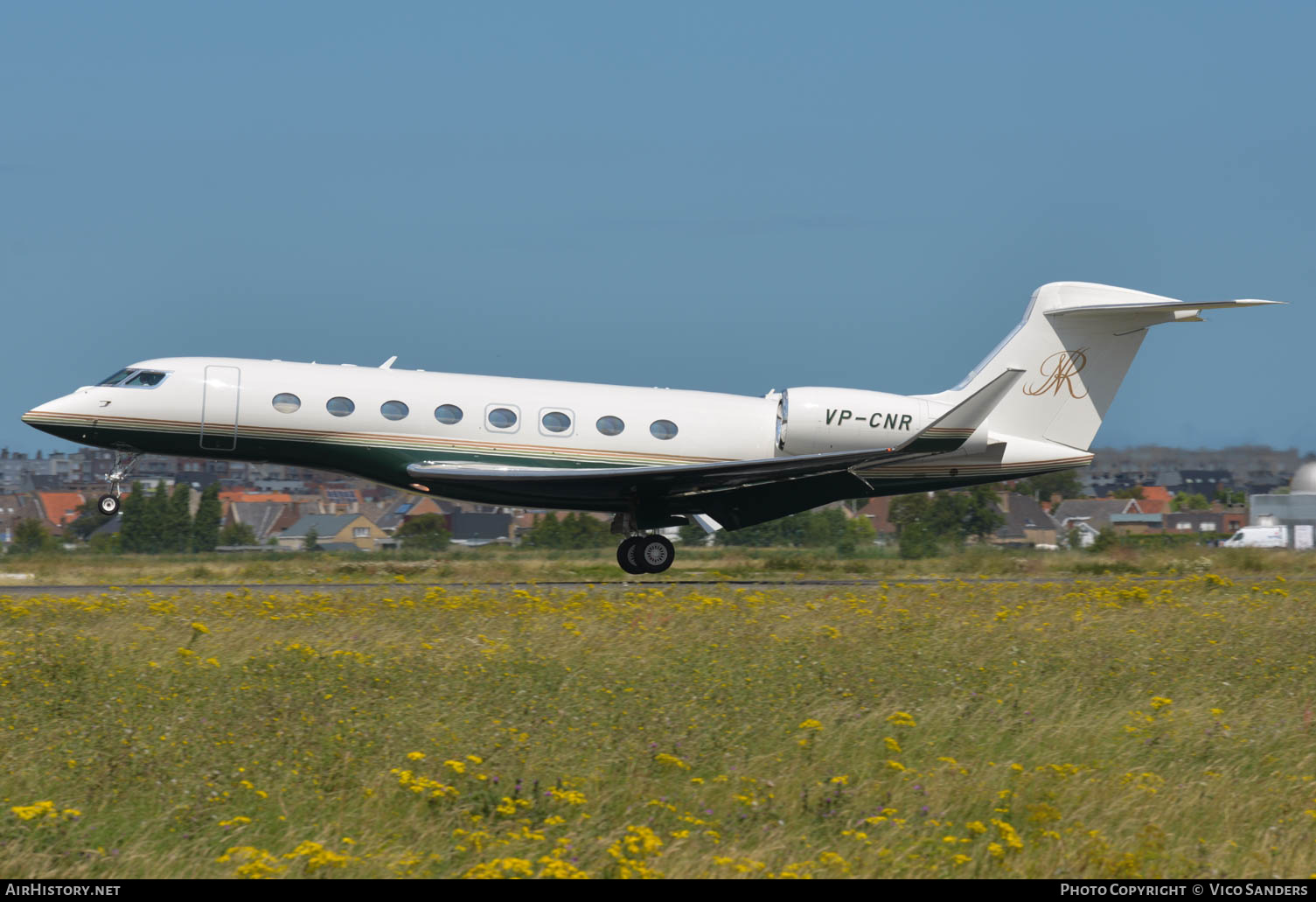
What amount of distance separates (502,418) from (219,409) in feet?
14.0

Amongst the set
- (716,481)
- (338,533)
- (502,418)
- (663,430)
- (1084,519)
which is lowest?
(338,533)

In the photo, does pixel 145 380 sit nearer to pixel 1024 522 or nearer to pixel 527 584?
pixel 527 584

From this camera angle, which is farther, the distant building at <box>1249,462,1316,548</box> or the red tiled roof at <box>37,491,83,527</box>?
the distant building at <box>1249,462,1316,548</box>

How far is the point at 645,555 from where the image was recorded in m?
21.1

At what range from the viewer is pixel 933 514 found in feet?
109

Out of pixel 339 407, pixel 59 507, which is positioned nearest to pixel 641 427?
pixel 339 407

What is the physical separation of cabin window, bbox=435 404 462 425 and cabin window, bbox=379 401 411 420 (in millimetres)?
467

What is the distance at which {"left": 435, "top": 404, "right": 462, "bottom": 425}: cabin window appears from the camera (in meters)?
Result: 19.7

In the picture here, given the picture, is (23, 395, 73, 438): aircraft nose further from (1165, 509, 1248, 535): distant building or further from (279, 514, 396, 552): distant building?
(1165, 509, 1248, 535): distant building

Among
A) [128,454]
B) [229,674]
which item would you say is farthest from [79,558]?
[229,674]

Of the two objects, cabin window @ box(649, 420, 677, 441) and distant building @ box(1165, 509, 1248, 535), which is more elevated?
cabin window @ box(649, 420, 677, 441)

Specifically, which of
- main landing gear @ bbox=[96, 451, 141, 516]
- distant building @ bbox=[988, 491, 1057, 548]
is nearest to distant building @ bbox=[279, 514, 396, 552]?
main landing gear @ bbox=[96, 451, 141, 516]

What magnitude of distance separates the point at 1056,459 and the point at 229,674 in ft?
52.8
